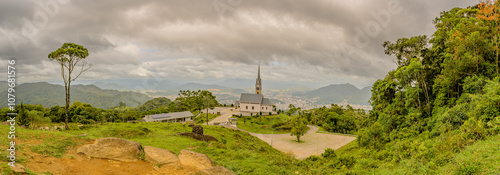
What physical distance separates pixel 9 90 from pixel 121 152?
20.3ft

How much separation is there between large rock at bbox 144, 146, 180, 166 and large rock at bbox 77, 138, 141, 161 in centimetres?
76

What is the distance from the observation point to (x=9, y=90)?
1002 cm

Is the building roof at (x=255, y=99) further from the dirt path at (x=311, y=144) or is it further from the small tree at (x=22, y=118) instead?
the small tree at (x=22, y=118)

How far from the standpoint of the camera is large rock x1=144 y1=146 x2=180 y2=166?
12.5 metres

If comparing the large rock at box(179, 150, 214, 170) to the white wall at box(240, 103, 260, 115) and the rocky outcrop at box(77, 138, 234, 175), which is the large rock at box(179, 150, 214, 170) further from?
the white wall at box(240, 103, 260, 115)

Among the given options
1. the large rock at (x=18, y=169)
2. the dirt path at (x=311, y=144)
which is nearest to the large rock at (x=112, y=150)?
the large rock at (x=18, y=169)

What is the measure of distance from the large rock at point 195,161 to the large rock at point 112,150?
311 cm

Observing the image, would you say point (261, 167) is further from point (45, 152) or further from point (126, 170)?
point (45, 152)

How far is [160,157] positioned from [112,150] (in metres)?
3.07

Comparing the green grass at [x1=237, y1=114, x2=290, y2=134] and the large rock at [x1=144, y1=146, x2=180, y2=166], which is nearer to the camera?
the large rock at [x1=144, y1=146, x2=180, y2=166]

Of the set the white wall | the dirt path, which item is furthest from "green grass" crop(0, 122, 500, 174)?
the white wall

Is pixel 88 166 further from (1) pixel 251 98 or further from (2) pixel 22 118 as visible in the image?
(1) pixel 251 98

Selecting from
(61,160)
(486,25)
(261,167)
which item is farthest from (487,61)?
(61,160)

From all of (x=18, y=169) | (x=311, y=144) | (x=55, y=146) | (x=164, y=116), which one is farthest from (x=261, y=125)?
(x=18, y=169)
